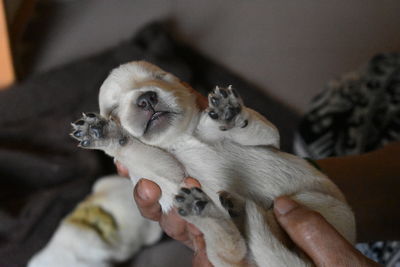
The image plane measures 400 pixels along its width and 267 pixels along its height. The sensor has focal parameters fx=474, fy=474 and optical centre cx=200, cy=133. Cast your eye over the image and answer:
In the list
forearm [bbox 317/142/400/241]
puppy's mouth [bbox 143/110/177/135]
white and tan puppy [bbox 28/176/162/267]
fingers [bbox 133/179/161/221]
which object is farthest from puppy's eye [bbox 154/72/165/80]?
white and tan puppy [bbox 28/176/162/267]

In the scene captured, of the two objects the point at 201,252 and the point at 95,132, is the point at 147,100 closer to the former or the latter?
the point at 95,132

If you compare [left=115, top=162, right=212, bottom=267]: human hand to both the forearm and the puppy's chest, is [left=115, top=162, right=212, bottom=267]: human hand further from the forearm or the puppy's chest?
the forearm

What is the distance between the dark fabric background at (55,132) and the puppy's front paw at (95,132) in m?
1.03

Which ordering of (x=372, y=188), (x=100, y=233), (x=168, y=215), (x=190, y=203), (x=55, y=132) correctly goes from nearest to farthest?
(x=190, y=203) < (x=168, y=215) < (x=372, y=188) < (x=100, y=233) < (x=55, y=132)

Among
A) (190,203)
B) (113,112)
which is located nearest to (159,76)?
(113,112)

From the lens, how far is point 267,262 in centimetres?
86

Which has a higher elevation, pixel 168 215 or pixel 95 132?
pixel 95 132

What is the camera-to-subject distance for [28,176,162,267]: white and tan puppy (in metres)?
1.67

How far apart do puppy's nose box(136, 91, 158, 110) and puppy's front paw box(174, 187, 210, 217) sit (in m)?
0.20

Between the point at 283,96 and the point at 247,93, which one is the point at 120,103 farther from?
the point at 283,96

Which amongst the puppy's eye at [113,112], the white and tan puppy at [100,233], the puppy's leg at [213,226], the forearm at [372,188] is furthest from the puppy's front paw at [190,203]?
the white and tan puppy at [100,233]

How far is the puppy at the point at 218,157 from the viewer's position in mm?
868

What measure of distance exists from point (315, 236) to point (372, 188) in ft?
1.92

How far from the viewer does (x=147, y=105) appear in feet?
3.04
